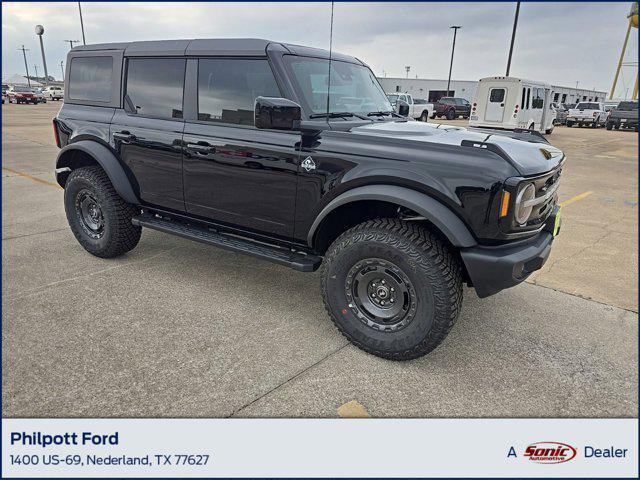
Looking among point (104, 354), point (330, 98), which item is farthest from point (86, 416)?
point (330, 98)

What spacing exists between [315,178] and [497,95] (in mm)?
17491

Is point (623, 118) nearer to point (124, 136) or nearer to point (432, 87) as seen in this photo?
point (124, 136)

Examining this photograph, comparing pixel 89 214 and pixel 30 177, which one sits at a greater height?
pixel 89 214

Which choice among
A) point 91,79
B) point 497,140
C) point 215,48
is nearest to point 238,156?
point 215,48

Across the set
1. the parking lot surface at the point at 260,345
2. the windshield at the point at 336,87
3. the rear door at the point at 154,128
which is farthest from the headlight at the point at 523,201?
the rear door at the point at 154,128

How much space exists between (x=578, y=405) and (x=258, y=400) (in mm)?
1803

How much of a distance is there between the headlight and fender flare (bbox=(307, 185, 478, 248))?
0.29 meters

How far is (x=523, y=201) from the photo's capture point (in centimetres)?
251

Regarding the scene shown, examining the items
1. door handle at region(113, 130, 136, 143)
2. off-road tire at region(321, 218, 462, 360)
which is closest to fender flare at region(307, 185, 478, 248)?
off-road tire at region(321, 218, 462, 360)

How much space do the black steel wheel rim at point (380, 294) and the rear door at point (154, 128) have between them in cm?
172

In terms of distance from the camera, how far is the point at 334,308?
2990 millimetres

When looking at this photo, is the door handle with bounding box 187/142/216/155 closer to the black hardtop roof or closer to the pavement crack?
the black hardtop roof

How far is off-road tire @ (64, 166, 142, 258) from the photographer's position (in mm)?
4105

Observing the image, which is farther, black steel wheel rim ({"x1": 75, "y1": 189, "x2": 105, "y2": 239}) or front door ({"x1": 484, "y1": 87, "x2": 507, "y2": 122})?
front door ({"x1": 484, "y1": 87, "x2": 507, "y2": 122})
